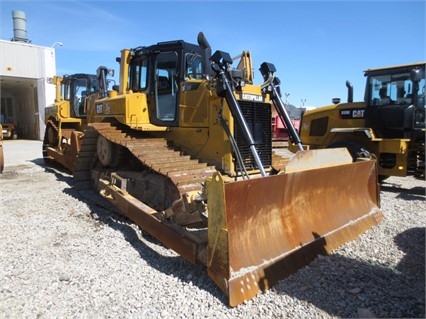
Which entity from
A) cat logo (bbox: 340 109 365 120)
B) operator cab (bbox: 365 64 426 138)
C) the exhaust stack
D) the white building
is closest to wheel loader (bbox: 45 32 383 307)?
operator cab (bbox: 365 64 426 138)

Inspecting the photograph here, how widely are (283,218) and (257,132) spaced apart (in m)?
1.91

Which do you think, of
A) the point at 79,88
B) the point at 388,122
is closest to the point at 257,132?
the point at 388,122

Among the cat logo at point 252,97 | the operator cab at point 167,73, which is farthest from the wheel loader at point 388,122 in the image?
the operator cab at point 167,73

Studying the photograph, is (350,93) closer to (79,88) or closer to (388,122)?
(388,122)

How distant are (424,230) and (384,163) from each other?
10.2ft

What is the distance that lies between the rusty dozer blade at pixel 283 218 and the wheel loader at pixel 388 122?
7.96 feet

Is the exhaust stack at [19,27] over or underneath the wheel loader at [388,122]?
over

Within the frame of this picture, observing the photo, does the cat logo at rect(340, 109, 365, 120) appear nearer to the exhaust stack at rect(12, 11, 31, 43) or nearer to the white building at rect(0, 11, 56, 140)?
the white building at rect(0, 11, 56, 140)

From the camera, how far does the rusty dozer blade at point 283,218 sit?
3150 mm

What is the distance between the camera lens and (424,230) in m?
4.89

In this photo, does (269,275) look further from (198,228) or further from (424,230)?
(424,230)

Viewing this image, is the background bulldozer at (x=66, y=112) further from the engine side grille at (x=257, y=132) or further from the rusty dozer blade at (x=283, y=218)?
the rusty dozer blade at (x=283, y=218)

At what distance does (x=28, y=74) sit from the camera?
896 inches

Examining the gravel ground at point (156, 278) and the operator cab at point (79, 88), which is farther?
the operator cab at point (79, 88)
